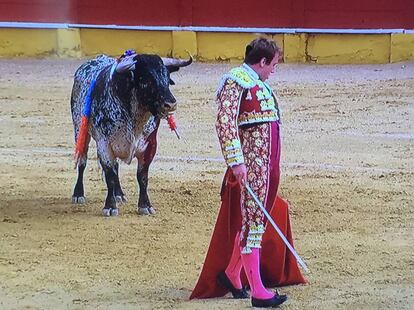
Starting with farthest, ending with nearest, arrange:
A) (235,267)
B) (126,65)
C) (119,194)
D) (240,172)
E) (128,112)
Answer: (119,194) < (128,112) < (126,65) < (235,267) < (240,172)

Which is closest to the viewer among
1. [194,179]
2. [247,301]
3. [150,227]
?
[247,301]

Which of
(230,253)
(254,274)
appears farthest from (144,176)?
(254,274)

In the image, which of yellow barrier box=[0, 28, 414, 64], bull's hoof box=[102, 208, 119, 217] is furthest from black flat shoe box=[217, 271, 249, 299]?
yellow barrier box=[0, 28, 414, 64]

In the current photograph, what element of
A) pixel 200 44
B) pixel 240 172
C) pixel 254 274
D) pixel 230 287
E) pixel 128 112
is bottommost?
pixel 200 44

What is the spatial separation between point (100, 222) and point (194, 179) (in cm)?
116

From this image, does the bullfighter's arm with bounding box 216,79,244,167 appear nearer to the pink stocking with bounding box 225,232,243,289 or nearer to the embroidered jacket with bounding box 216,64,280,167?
the embroidered jacket with bounding box 216,64,280,167

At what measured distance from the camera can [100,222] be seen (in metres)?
5.38

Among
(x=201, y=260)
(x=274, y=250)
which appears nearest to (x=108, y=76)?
(x=201, y=260)

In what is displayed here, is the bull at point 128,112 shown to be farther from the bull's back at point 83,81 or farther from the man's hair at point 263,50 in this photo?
the man's hair at point 263,50

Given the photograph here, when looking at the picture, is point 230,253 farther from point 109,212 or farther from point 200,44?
point 200,44

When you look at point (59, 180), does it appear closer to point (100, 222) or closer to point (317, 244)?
point (100, 222)

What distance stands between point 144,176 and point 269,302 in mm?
2017

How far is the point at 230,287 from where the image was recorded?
12.7 feet

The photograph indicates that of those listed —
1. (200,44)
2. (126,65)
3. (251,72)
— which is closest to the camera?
(251,72)
